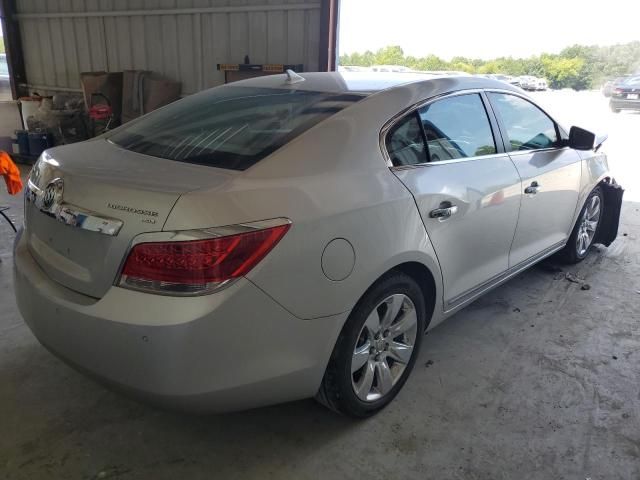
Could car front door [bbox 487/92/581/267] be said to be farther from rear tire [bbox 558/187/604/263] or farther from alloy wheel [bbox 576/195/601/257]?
alloy wheel [bbox 576/195/601/257]

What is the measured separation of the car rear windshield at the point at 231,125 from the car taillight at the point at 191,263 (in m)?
0.35

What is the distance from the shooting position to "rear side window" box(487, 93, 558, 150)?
2.96 metres

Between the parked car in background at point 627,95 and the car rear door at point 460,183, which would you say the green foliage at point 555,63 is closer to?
the parked car in background at point 627,95

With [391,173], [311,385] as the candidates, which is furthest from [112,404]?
[391,173]

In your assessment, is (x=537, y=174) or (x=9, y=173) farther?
(x=9, y=173)

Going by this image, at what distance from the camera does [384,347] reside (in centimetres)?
228

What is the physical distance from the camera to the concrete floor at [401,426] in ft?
6.61

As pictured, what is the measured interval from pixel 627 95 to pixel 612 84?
0.67 m

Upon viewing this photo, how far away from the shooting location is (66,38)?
9.66 m

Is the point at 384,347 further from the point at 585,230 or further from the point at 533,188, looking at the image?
the point at 585,230

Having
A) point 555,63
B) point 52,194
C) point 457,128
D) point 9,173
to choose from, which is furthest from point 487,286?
point 555,63

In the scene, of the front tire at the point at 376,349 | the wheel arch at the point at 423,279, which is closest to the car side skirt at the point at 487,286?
the wheel arch at the point at 423,279

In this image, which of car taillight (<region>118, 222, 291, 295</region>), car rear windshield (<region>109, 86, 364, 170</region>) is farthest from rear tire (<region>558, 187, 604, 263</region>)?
car taillight (<region>118, 222, 291, 295</region>)

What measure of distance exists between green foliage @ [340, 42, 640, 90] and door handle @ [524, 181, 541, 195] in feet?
19.8
